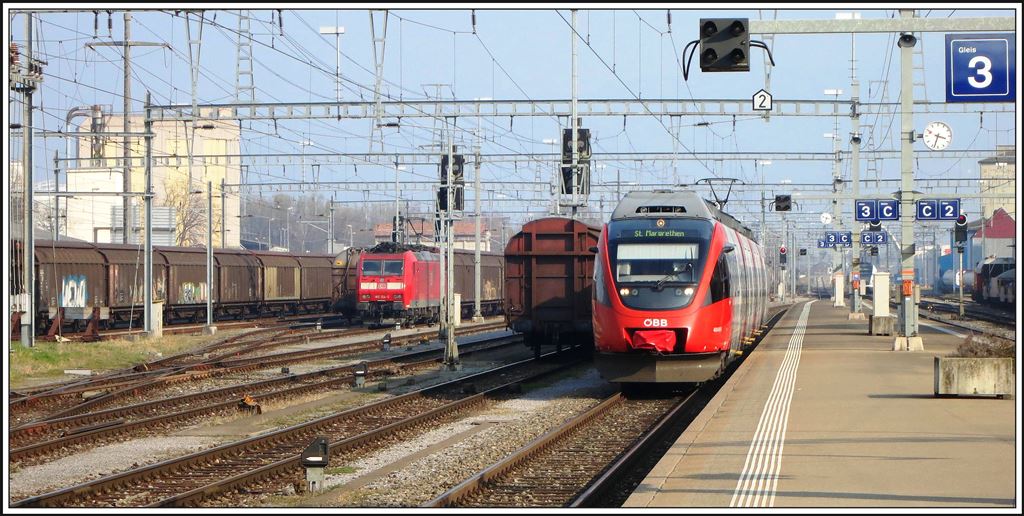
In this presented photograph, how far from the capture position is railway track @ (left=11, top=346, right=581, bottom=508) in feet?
37.3


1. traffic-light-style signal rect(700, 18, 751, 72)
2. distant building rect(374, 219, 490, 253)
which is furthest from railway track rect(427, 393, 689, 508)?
distant building rect(374, 219, 490, 253)

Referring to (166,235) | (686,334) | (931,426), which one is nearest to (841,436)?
(931,426)

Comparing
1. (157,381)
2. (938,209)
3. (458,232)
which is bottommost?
(157,381)

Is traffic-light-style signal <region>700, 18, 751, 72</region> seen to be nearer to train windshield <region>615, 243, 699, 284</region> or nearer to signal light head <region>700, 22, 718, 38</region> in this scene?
signal light head <region>700, 22, 718, 38</region>

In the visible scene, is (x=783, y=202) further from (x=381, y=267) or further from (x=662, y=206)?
(x=662, y=206)

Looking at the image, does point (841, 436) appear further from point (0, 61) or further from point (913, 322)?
point (913, 322)

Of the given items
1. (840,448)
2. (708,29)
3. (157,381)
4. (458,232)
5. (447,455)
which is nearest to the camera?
(840,448)

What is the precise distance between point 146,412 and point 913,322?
58.8 feet

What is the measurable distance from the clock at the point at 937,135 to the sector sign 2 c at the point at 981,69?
11464 mm

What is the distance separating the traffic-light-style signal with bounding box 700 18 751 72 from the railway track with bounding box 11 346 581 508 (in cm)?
654

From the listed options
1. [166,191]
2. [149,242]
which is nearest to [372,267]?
[149,242]

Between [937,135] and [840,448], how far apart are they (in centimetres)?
1959

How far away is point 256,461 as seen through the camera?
13812 mm

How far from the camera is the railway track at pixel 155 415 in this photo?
1483cm
